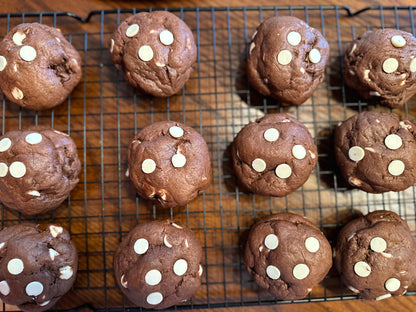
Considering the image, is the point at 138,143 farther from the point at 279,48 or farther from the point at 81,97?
the point at 279,48

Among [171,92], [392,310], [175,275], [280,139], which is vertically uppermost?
[171,92]

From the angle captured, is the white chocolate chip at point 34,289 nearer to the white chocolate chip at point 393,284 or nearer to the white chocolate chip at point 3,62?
the white chocolate chip at point 3,62

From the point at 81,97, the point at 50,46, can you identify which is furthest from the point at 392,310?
the point at 50,46

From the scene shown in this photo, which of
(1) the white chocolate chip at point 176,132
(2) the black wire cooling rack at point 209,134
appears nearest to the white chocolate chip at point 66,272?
(2) the black wire cooling rack at point 209,134

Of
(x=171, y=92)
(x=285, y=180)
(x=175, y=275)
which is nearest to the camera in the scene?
(x=175, y=275)

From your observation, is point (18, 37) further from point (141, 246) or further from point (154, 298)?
point (154, 298)

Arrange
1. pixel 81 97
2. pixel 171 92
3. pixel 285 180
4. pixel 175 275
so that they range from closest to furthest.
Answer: pixel 175 275 → pixel 285 180 → pixel 171 92 → pixel 81 97
